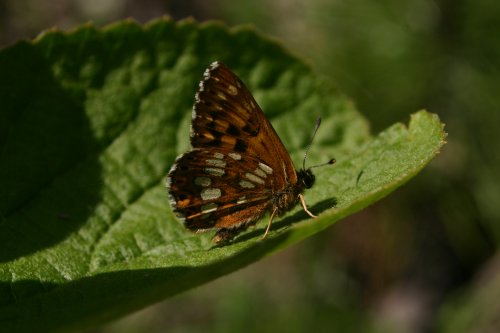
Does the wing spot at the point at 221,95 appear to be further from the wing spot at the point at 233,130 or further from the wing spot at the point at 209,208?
the wing spot at the point at 209,208

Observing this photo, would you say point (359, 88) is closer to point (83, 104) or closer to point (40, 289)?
point (83, 104)

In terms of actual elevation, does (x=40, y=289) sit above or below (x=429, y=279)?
above

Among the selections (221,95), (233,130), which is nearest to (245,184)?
(233,130)

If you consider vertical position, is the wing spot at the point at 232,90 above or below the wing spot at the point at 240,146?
above

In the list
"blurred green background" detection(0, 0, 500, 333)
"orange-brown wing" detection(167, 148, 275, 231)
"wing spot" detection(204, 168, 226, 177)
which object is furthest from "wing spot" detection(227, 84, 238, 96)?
"blurred green background" detection(0, 0, 500, 333)

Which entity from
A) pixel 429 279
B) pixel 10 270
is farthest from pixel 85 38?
pixel 429 279

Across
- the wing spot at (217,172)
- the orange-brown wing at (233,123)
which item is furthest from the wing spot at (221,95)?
the wing spot at (217,172)
